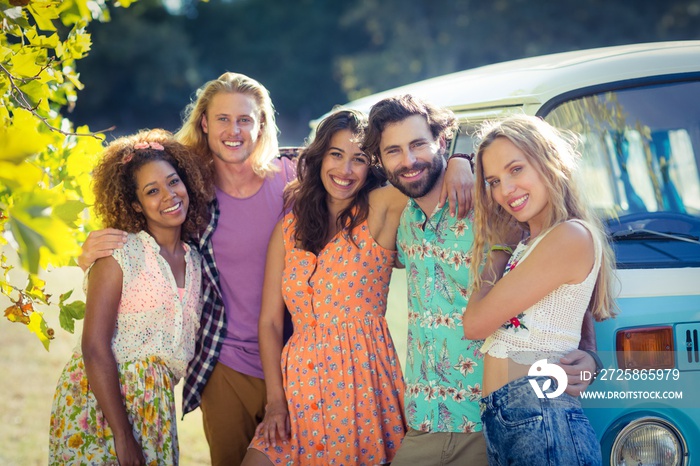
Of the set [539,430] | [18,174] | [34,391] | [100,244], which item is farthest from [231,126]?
[34,391]

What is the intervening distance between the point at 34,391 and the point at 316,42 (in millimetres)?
33571

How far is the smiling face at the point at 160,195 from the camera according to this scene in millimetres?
3889

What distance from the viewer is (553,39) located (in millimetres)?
30188

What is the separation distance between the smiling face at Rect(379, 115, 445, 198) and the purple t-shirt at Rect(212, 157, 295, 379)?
867mm

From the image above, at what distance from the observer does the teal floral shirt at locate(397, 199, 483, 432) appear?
335cm

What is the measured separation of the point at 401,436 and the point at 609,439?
0.99 metres

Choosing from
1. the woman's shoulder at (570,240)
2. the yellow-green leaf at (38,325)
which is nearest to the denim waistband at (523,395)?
the woman's shoulder at (570,240)

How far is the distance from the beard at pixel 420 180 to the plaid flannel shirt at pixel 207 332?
107cm

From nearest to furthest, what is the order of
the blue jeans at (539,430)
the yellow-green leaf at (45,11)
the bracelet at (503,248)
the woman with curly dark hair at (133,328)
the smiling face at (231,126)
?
the blue jeans at (539,430) → the yellow-green leaf at (45,11) → the bracelet at (503,248) → the woman with curly dark hair at (133,328) → the smiling face at (231,126)

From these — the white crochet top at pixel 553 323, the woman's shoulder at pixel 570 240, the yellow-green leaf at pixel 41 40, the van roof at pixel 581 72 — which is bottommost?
the white crochet top at pixel 553 323

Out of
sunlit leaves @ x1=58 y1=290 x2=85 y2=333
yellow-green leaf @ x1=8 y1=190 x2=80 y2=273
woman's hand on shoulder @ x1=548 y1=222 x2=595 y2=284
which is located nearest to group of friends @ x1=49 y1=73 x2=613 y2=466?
woman's hand on shoulder @ x1=548 y1=222 x2=595 y2=284

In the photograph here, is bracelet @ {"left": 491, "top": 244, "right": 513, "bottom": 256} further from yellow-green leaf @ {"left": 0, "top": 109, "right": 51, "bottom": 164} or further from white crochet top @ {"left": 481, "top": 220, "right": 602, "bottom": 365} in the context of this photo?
yellow-green leaf @ {"left": 0, "top": 109, "right": 51, "bottom": 164}

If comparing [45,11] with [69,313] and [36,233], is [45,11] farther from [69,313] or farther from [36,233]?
[36,233]

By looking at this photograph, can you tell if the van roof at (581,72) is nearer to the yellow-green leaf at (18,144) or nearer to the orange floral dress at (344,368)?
the orange floral dress at (344,368)
